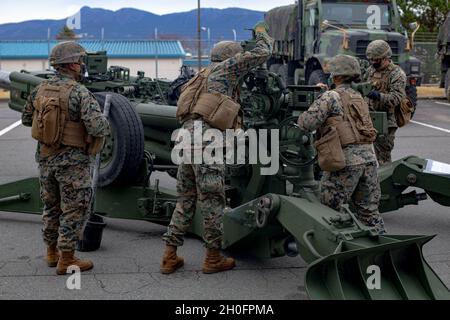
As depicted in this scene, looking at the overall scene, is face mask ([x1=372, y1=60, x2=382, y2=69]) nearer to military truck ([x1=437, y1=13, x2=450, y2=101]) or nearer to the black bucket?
the black bucket

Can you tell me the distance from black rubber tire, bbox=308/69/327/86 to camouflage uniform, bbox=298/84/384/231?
972 cm

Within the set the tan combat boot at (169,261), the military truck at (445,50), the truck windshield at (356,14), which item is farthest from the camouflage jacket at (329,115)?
the military truck at (445,50)

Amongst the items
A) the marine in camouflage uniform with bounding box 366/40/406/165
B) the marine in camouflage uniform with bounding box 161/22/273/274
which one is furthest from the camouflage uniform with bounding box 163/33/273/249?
the marine in camouflage uniform with bounding box 366/40/406/165

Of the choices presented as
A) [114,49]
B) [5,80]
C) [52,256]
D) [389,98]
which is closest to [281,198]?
[52,256]

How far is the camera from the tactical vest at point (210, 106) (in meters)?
4.63

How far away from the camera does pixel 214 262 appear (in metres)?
4.88

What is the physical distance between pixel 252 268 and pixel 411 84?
1016 centimetres

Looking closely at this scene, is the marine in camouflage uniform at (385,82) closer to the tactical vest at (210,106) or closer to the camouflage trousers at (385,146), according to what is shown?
the camouflage trousers at (385,146)

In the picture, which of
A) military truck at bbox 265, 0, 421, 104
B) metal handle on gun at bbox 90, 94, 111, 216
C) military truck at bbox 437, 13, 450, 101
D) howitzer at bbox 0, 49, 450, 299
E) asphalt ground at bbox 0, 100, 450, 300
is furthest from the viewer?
military truck at bbox 437, 13, 450, 101

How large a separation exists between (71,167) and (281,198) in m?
1.43

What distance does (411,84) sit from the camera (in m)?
14.3

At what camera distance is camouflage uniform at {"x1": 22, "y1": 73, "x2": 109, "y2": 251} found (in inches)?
183
